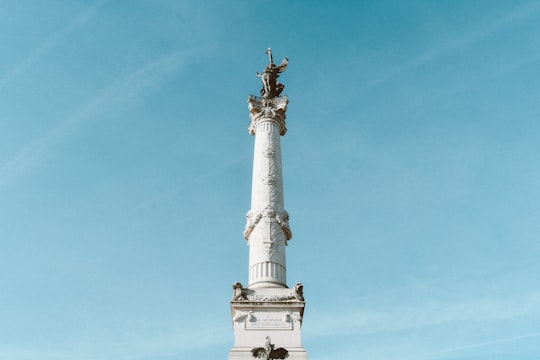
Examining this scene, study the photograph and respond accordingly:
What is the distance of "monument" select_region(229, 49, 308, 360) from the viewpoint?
21938 mm

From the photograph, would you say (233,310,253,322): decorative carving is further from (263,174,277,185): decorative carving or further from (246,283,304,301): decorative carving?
(263,174,277,185): decorative carving

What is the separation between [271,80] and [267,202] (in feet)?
25.6

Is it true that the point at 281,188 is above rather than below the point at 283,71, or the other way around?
below

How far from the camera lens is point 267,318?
22422 mm

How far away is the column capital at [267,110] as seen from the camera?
29.0 m

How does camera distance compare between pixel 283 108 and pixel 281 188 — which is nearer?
pixel 281 188

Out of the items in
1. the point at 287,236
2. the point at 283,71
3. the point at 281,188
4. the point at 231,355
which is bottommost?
the point at 231,355

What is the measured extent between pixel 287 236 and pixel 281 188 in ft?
8.09

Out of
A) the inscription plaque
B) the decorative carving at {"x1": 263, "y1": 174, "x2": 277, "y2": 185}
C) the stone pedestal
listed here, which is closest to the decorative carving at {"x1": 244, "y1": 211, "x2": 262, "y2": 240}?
the decorative carving at {"x1": 263, "y1": 174, "x2": 277, "y2": 185}

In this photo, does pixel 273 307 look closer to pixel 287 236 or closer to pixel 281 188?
pixel 287 236

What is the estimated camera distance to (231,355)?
2145cm

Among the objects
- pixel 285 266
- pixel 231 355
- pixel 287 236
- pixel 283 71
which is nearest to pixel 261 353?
pixel 231 355

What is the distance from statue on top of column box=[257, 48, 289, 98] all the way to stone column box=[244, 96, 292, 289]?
647mm

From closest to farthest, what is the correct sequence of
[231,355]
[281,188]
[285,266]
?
[231,355] < [285,266] < [281,188]
